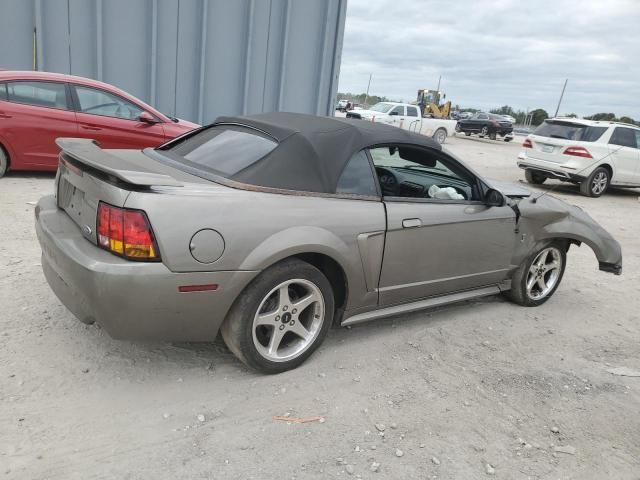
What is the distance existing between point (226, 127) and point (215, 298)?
1489 mm

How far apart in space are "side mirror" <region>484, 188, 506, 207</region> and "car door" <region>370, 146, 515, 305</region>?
44mm

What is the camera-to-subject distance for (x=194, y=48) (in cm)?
1061

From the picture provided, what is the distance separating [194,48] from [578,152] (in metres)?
8.21

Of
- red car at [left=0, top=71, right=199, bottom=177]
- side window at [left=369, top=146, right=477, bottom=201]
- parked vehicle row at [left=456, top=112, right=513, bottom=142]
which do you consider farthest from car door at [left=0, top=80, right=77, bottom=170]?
parked vehicle row at [left=456, top=112, right=513, bottom=142]

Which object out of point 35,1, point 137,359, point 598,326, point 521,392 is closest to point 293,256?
point 137,359

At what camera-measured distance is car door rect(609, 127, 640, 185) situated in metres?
11.6

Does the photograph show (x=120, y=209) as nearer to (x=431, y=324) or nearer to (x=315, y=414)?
(x=315, y=414)

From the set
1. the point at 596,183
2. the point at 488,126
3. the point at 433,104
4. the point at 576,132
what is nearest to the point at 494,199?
the point at 576,132

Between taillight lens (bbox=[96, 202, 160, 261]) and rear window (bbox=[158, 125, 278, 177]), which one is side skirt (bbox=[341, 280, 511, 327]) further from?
taillight lens (bbox=[96, 202, 160, 261])

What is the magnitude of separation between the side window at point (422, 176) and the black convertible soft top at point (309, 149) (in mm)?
159

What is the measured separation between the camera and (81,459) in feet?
7.70

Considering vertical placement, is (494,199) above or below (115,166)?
below

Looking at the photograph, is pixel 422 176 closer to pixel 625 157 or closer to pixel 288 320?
pixel 288 320

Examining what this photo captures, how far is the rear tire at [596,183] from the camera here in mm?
11586
